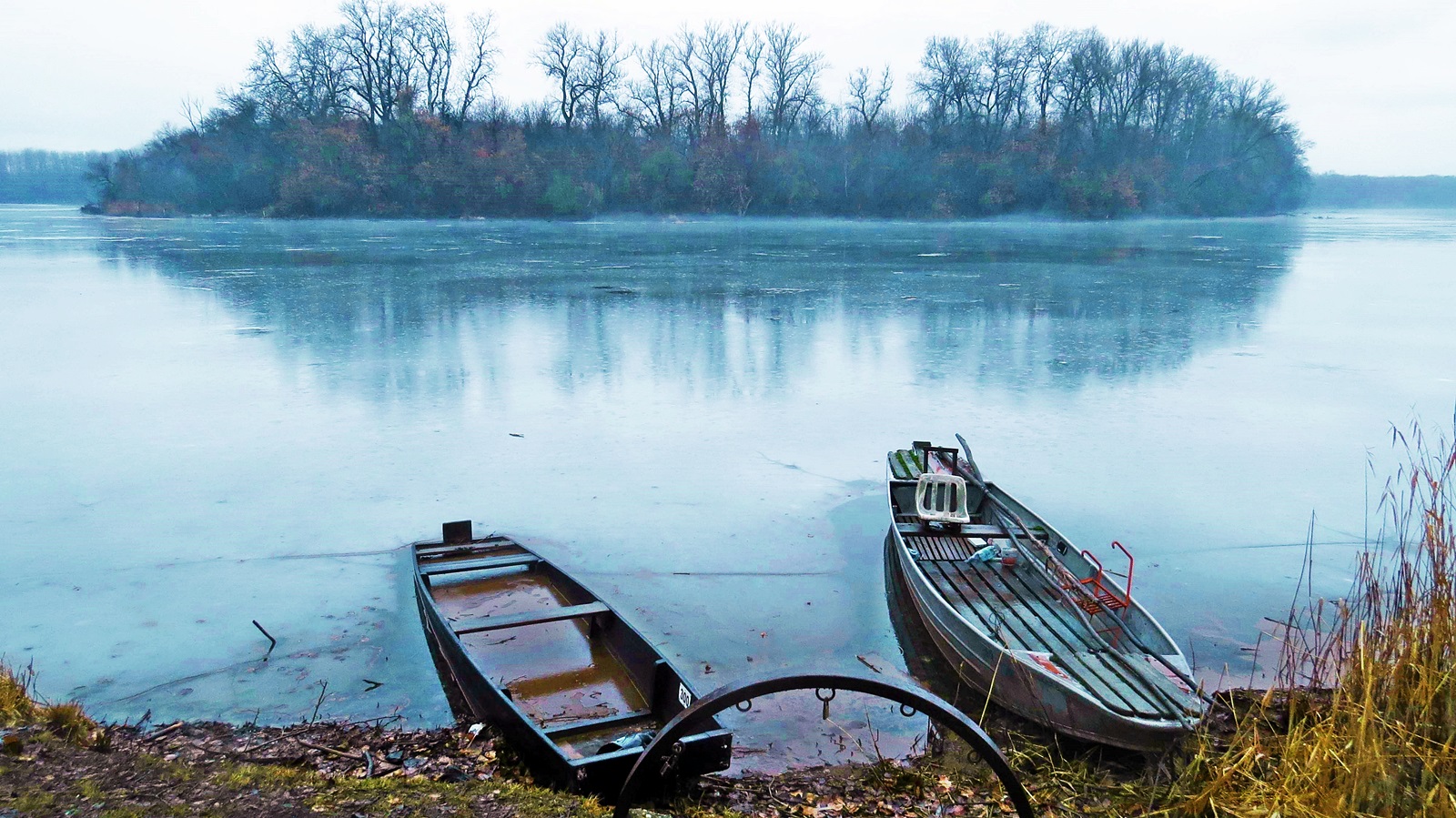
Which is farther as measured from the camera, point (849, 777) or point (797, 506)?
point (797, 506)

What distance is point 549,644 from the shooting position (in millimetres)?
6000

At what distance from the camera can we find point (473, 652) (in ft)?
19.4

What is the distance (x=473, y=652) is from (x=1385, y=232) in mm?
66815

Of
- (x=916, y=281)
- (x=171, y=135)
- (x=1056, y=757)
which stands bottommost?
(x=1056, y=757)

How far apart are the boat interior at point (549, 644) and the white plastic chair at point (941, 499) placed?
3045 millimetres

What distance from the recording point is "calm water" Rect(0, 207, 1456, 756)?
639cm

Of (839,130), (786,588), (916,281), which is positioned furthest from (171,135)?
(786,588)

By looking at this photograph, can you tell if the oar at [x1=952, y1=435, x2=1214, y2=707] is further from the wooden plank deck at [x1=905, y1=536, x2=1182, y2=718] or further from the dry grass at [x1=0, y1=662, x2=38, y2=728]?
the dry grass at [x1=0, y1=662, x2=38, y2=728]

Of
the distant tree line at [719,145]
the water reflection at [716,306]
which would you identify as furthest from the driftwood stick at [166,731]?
the distant tree line at [719,145]

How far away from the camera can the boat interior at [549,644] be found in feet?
16.3

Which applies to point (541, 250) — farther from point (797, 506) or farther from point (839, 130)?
point (839, 130)

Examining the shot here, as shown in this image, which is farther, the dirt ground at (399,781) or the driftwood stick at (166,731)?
the driftwood stick at (166,731)

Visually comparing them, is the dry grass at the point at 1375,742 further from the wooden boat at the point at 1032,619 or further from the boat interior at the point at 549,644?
the boat interior at the point at 549,644

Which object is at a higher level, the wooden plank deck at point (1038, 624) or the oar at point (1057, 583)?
the oar at point (1057, 583)
